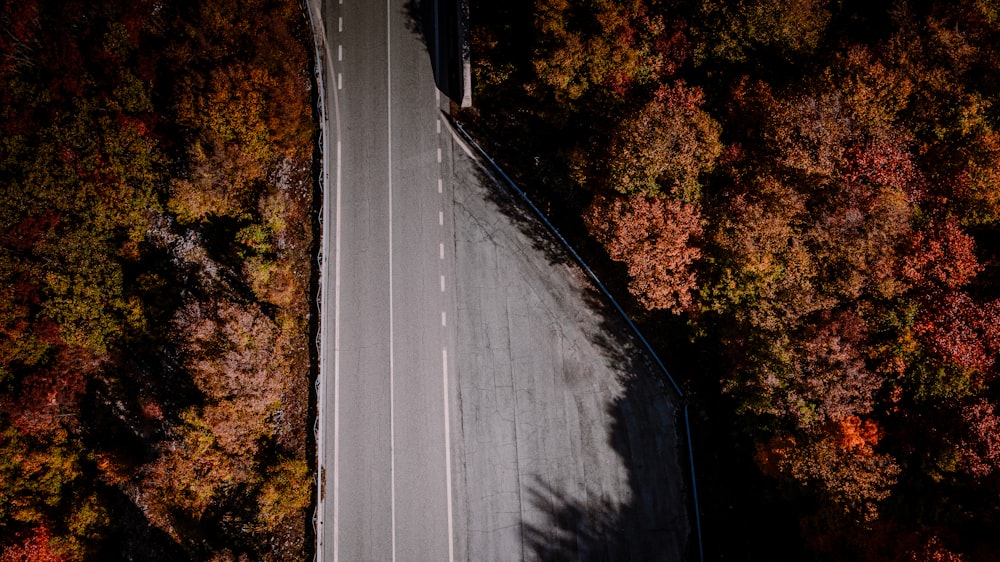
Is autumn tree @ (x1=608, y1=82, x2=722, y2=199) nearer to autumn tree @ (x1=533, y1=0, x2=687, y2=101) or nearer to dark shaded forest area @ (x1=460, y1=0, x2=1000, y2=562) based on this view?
dark shaded forest area @ (x1=460, y1=0, x2=1000, y2=562)

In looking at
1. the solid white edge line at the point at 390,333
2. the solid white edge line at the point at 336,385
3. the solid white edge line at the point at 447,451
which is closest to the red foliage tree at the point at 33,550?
the solid white edge line at the point at 336,385

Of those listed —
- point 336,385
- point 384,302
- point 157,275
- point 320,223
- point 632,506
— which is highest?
point 320,223

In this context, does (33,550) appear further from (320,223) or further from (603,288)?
(603,288)

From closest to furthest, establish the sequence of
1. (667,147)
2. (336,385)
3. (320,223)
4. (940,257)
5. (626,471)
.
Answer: (940,257)
(667,147)
(336,385)
(626,471)
(320,223)

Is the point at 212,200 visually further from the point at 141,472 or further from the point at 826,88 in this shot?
the point at 826,88

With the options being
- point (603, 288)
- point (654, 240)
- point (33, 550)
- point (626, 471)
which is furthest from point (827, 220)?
point (33, 550)
